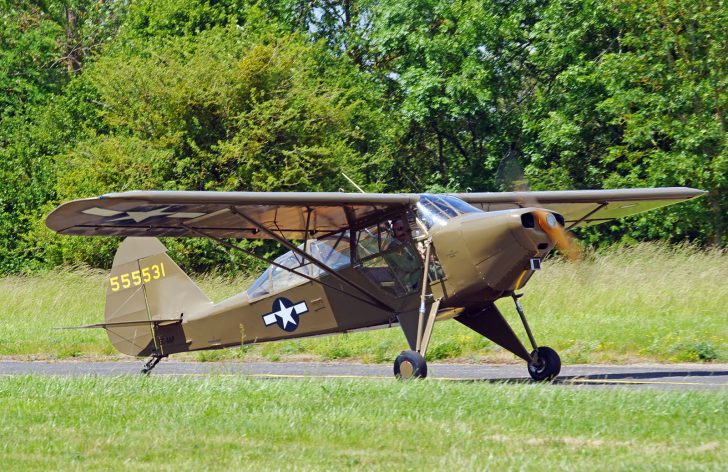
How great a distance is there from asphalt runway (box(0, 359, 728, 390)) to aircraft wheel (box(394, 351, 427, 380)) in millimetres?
1254

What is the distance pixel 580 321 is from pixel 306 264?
5478 millimetres

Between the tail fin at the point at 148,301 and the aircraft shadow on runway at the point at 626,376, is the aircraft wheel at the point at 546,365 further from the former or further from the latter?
the tail fin at the point at 148,301

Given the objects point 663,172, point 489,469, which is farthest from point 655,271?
point 489,469

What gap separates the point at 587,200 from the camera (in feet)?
44.5

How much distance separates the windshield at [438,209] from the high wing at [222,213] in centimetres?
15

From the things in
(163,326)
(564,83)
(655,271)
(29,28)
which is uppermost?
(29,28)

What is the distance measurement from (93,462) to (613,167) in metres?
24.1

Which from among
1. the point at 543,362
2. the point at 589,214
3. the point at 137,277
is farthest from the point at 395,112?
the point at 543,362

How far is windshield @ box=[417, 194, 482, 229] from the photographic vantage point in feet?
39.1

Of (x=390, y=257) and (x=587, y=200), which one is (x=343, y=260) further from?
(x=587, y=200)

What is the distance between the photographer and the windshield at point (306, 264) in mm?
13086

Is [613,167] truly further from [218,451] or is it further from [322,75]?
[218,451]

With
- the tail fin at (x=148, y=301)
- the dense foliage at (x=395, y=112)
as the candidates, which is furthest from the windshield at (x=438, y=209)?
the dense foliage at (x=395, y=112)

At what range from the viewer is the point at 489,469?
6.76 m
